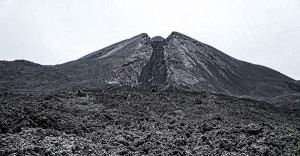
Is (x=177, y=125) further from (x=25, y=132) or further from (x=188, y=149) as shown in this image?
(x=25, y=132)

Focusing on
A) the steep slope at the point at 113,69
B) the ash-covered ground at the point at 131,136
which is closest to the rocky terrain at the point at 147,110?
the ash-covered ground at the point at 131,136

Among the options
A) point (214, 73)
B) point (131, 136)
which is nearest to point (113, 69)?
point (214, 73)

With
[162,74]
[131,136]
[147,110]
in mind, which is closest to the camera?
[131,136]

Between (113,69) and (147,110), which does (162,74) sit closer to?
(113,69)

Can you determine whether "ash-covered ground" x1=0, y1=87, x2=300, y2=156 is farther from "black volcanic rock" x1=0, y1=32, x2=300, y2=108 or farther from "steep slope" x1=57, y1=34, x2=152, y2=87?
"steep slope" x1=57, y1=34, x2=152, y2=87

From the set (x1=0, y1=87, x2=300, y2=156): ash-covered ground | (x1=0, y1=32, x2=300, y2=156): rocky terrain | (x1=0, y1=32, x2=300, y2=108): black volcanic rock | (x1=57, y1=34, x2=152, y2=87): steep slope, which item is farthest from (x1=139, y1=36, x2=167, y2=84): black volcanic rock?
(x1=0, y1=87, x2=300, y2=156): ash-covered ground

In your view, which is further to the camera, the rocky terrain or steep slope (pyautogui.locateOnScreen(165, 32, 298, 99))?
steep slope (pyautogui.locateOnScreen(165, 32, 298, 99))

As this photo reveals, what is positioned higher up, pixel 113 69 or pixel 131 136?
pixel 113 69

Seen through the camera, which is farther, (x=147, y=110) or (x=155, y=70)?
(x=155, y=70)

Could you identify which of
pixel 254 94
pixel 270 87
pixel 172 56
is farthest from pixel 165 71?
pixel 270 87
